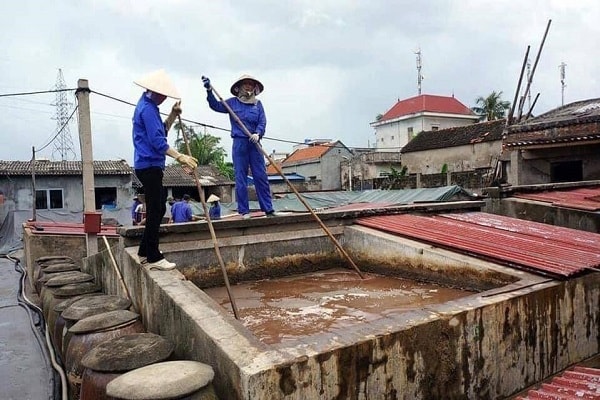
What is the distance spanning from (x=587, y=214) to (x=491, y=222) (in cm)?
364

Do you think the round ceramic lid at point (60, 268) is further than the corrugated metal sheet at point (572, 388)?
Yes

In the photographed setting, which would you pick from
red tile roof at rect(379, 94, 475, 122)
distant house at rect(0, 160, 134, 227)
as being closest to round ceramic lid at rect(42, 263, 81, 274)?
distant house at rect(0, 160, 134, 227)

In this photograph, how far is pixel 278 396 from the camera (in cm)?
248

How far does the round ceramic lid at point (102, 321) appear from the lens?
420 centimetres

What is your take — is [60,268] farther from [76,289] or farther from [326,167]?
[326,167]

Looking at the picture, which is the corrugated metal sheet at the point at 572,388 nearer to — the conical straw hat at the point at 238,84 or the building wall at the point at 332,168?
the conical straw hat at the point at 238,84

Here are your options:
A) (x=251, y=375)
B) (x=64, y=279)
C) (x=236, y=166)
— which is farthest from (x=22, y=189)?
(x=251, y=375)

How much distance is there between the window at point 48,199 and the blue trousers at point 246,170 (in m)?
18.6

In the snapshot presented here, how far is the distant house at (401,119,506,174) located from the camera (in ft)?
80.4

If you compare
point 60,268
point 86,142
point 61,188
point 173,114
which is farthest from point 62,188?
point 173,114

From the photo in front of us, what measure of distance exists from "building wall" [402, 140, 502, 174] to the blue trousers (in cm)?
1895

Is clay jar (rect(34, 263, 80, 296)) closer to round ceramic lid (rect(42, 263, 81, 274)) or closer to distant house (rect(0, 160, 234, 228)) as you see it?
round ceramic lid (rect(42, 263, 81, 274))

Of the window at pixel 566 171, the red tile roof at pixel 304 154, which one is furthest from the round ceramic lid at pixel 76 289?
the red tile roof at pixel 304 154

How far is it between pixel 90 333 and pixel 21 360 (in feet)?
7.43
